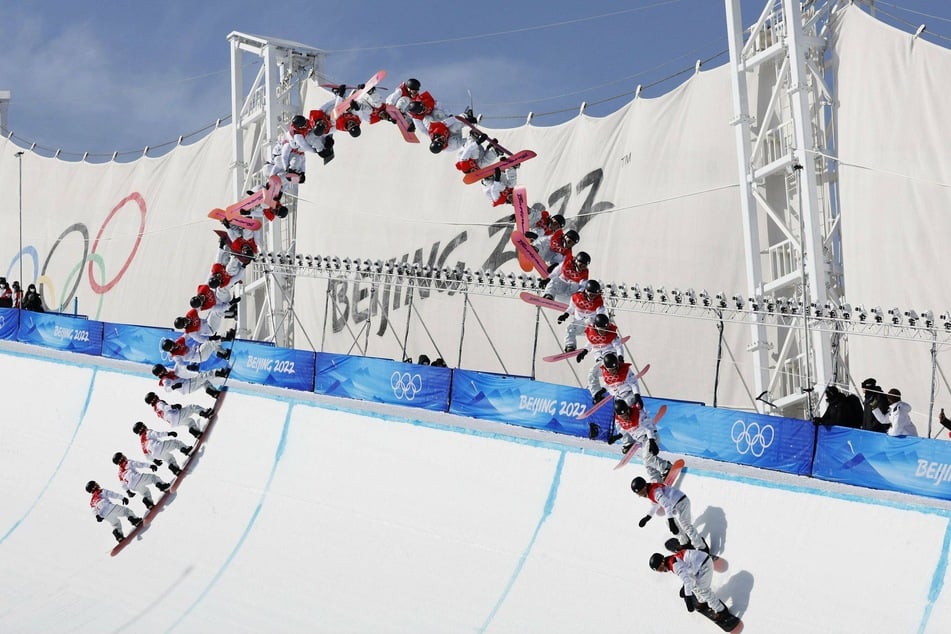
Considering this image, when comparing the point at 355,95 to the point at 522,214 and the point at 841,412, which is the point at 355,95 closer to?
the point at 522,214

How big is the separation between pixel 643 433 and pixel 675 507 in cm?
76

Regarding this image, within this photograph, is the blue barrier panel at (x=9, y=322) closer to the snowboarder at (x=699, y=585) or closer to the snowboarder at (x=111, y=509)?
the snowboarder at (x=111, y=509)

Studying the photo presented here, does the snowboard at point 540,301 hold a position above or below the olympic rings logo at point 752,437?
above

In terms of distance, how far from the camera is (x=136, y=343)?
18.7 meters

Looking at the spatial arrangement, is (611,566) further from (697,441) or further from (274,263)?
(274,263)

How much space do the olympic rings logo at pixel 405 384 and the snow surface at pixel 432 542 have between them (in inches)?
22.6

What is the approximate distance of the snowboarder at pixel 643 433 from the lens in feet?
30.2

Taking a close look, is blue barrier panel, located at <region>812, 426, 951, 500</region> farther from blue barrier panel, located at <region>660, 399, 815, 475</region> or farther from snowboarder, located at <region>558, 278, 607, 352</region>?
snowboarder, located at <region>558, 278, 607, 352</region>

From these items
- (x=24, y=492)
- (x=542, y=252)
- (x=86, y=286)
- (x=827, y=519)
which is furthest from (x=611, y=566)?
(x=86, y=286)

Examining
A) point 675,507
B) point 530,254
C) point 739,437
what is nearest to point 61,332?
point 530,254

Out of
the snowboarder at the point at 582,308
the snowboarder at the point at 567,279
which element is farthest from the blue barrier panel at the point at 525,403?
the snowboarder at the point at 567,279

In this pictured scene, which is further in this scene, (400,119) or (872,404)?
(872,404)

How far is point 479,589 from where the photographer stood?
959cm

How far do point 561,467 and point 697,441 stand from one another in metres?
1.68
